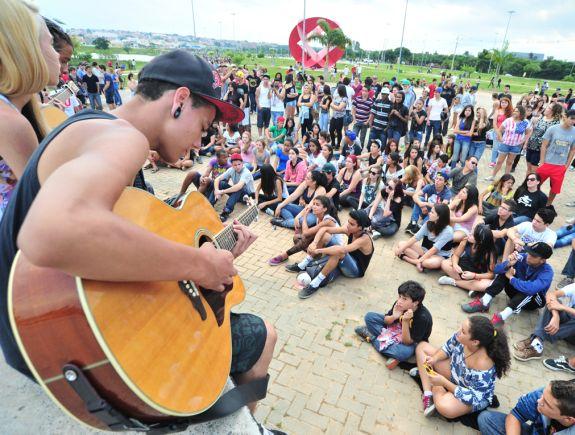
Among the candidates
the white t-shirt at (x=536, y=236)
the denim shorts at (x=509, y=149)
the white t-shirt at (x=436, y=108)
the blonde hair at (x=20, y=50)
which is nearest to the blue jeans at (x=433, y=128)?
the white t-shirt at (x=436, y=108)

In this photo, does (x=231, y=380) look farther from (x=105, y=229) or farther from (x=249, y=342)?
(x=105, y=229)

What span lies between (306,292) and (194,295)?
419 centimetres

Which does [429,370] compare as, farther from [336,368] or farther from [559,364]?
[559,364]

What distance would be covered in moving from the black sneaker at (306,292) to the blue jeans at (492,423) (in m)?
2.73

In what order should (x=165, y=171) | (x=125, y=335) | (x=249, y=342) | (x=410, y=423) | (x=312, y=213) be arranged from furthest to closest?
(x=165, y=171), (x=312, y=213), (x=410, y=423), (x=249, y=342), (x=125, y=335)

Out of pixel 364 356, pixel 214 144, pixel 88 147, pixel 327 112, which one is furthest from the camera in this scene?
pixel 327 112

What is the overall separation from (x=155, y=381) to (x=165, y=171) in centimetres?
1035

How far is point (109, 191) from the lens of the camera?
91 cm

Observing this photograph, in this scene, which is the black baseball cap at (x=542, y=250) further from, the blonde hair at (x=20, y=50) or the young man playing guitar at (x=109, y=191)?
the blonde hair at (x=20, y=50)

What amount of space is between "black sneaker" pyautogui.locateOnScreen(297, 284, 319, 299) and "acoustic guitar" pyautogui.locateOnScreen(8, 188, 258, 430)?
4092 millimetres

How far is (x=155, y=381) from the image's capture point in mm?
1148

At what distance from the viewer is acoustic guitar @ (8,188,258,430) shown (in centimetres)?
101

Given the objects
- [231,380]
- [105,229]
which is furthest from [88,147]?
[231,380]

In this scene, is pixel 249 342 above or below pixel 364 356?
above
